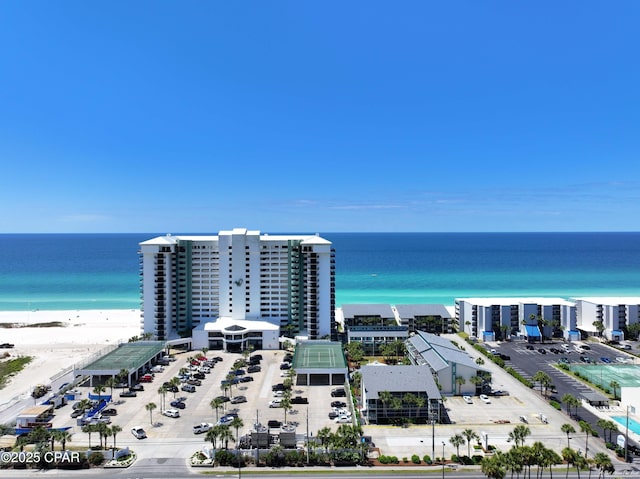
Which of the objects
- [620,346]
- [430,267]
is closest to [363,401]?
[620,346]

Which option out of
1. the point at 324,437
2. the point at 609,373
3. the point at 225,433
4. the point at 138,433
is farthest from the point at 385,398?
the point at 609,373

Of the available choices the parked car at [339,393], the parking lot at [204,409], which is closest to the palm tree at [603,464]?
the parking lot at [204,409]

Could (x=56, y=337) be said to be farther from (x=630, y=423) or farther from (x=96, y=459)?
(x=630, y=423)

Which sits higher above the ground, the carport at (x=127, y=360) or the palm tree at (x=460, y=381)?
the carport at (x=127, y=360)

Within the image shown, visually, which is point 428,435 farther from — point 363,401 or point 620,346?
point 620,346

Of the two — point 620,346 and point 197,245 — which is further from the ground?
point 197,245

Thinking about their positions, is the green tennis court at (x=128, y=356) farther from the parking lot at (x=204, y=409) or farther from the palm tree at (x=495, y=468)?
the palm tree at (x=495, y=468)

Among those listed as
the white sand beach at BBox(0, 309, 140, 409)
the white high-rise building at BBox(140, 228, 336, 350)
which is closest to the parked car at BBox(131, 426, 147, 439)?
the white sand beach at BBox(0, 309, 140, 409)
